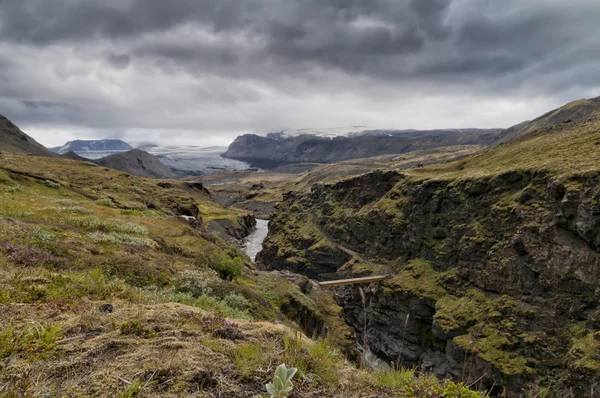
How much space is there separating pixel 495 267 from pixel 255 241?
334ft

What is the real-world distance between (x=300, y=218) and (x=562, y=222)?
90.9 metres

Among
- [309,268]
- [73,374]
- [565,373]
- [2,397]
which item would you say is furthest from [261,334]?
[309,268]

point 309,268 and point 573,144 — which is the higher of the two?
point 573,144

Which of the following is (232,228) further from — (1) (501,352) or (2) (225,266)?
(2) (225,266)

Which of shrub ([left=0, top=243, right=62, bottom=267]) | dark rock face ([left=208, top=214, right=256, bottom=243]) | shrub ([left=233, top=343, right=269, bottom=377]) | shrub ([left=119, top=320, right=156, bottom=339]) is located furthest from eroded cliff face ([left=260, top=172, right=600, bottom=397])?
dark rock face ([left=208, top=214, right=256, bottom=243])

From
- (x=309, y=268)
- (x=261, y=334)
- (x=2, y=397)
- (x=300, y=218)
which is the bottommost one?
(x=309, y=268)

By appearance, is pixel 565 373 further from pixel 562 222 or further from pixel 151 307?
pixel 151 307

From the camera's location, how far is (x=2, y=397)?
12.9 feet

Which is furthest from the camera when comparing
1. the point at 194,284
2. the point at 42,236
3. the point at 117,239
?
the point at 117,239

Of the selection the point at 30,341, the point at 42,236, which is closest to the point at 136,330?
the point at 30,341

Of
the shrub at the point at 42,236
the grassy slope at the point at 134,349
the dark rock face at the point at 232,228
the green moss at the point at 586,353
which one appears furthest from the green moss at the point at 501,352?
the dark rock face at the point at 232,228

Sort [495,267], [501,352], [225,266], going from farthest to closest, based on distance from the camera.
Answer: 1. [495,267]
2. [501,352]
3. [225,266]

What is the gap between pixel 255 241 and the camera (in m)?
138

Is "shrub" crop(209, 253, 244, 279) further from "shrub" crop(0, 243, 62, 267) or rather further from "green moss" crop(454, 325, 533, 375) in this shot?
"green moss" crop(454, 325, 533, 375)
